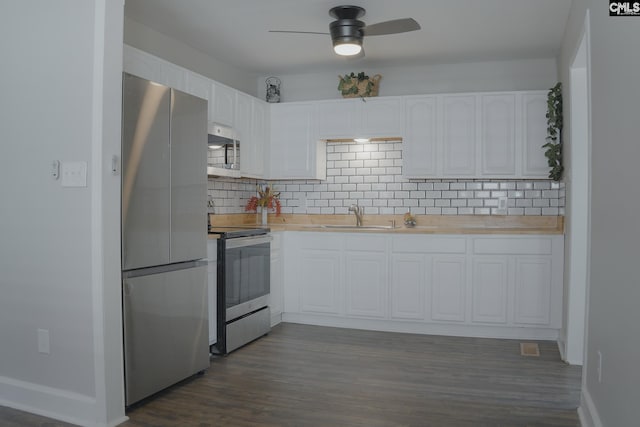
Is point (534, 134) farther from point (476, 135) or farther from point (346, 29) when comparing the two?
point (346, 29)

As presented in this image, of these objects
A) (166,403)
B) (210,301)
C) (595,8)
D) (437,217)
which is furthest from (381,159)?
(166,403)

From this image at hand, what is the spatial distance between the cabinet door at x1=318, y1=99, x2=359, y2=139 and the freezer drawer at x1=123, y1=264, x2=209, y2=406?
94.8 inches

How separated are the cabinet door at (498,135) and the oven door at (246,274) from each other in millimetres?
2260

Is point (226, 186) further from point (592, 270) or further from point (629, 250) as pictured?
point (629, 250)

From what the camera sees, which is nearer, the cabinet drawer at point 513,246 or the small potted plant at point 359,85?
the cabinet drawer at point 513,246

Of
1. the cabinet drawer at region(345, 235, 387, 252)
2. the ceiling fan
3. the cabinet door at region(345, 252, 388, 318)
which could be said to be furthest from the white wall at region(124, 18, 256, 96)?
the cabinet door at region(345, 252, 388, 318)

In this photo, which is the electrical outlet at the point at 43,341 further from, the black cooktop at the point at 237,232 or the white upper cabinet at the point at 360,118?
the white upper cabinet at the point at 360,118

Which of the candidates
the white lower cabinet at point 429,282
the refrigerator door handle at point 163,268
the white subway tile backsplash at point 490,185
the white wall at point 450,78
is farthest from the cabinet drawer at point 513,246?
the refrigerator door handle at point 163,268

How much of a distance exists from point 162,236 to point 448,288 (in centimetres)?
268

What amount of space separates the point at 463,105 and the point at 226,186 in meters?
2.52

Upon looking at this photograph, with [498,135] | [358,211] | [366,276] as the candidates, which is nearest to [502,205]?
[498,135]

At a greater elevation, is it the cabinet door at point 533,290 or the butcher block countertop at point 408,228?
the butcher block countertop at point 408,228

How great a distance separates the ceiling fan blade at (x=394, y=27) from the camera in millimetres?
3430

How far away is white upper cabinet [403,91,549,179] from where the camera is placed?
4859 millimetres
